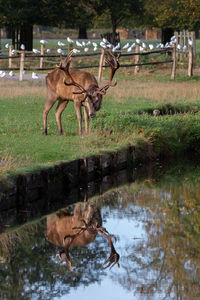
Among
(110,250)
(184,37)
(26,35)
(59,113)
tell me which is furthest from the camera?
(26,35)

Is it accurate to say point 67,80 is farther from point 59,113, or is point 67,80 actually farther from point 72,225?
point 72,225

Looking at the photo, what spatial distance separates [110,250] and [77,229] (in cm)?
122

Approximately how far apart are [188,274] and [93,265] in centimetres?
127

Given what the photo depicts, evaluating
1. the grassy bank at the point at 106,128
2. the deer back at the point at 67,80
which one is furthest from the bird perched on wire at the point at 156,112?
the deer back at the point at 67,80

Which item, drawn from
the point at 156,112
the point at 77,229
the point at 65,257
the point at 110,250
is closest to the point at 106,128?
the point at 156,112

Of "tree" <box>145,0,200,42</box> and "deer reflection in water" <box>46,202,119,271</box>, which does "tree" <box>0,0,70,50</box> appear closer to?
"tree" <box>145,0,200,42</box>

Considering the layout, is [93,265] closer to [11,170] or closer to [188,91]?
[11,170]

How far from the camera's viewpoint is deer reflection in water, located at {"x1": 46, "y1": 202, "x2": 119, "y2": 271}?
33.5ft

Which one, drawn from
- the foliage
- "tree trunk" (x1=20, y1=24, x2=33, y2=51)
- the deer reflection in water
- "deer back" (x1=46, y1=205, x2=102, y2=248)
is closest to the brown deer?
the deer reflection in water

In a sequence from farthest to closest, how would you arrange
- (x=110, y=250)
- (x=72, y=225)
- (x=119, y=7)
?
(x=119, y=7)
(x=72, y=225)
(x=110, y=250)

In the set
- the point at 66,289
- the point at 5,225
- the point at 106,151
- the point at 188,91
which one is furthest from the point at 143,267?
the point at 188,91

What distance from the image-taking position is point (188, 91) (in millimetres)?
26484

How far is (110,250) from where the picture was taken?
10.4 meters

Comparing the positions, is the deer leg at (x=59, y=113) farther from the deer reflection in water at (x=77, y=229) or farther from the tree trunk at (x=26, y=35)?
the tree trunk at (x=26, y=35)
